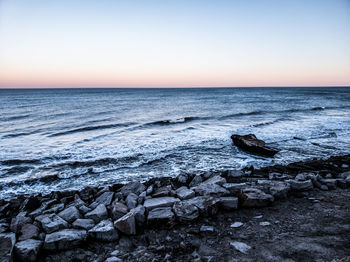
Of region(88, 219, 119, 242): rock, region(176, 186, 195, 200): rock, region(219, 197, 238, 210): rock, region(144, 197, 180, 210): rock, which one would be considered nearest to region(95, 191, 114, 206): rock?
region(144, 197, 180, 210): rock

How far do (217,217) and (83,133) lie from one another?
50.1 feet

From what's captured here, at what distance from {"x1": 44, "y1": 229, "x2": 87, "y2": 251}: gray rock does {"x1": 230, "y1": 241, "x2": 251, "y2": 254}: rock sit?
9.25 feet

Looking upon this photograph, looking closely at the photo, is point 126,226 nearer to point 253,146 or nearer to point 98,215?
point 98,215

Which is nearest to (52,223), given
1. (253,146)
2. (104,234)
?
(104,234)

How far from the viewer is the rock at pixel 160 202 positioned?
5015 mm

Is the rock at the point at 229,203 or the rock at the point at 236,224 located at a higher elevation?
the rock at the point at 229,203

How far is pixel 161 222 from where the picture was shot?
4508 mm

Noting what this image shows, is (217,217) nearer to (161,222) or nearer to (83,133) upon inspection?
(161,222)

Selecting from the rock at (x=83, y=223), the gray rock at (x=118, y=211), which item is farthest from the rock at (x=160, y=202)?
the rock at (x=83, y=223)

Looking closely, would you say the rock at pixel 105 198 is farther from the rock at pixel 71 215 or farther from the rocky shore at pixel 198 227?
the rock at pixel 71 215

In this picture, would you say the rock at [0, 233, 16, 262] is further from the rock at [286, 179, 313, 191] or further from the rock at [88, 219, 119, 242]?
the rock at [286, 179, 313, 191]

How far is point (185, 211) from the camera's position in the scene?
4.70 m

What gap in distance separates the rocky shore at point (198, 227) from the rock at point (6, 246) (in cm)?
1

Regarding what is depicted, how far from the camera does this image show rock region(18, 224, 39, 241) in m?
4.11
